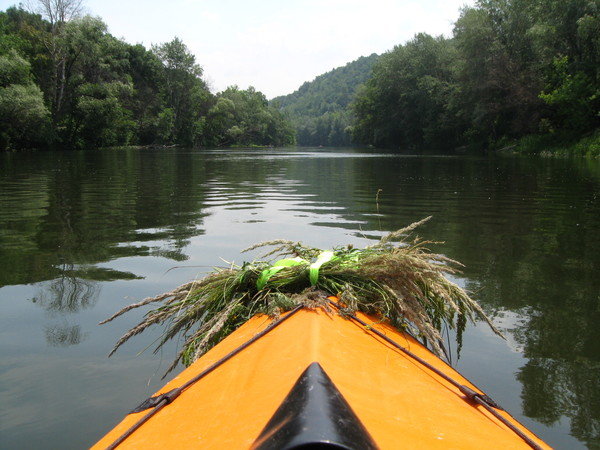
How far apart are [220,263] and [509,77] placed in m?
39.0

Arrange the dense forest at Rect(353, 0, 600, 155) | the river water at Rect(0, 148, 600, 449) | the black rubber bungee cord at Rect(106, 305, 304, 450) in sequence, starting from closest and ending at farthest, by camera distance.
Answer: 1. the black rubber bungee cord at Rect(106, 305, 304, 450)
2. the river water at Rect(0, 148, 600, 449)
3. the dense forest at Rect(353, 0, 600, 155)

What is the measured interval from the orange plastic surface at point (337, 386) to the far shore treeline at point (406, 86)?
31.3 meters

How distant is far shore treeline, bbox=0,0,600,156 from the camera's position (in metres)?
32.2

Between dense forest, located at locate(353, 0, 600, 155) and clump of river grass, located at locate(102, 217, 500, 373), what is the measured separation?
3002 cm

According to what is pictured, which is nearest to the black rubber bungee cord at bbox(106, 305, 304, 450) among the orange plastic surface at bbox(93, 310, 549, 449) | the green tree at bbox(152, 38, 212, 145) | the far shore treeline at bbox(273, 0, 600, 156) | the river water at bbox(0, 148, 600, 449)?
the orange plastic surface at bbox(93, 310, 549, 449)

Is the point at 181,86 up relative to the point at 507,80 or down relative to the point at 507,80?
up

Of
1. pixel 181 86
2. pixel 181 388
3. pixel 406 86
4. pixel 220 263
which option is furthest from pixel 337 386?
pixel 181 86

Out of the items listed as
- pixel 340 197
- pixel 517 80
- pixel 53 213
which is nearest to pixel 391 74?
pixel 517 80

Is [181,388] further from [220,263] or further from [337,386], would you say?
[220,263]

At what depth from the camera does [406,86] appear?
61.1 metres

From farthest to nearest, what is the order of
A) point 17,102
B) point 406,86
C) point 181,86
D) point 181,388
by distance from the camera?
point 181,86 → point 406,86 → point 17,102 → point 181,388

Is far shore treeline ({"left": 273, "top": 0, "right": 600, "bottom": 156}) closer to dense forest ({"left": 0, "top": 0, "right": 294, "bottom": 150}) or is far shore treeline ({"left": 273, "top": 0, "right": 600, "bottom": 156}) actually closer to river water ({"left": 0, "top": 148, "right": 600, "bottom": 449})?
river water ({"left": 0, "top": 148, "right": 600, "bottom": 449})

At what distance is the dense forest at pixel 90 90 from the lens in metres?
35.0

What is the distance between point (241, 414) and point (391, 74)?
65139mm
